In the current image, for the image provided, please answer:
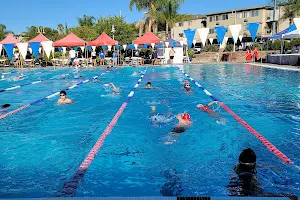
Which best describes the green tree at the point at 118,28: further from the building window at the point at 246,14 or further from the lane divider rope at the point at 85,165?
the lane divider rope at the point at 85,165

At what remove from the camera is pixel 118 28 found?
36.5 meters

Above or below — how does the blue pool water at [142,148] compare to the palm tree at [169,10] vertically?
below

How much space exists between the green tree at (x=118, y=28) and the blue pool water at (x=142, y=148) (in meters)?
27.5

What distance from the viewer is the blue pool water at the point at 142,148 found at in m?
3.72

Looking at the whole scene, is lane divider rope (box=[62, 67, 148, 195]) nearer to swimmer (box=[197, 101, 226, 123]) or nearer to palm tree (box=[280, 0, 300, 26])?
swimmer (box=[197, 101, 226, 123])

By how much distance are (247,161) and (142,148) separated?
2087 mm

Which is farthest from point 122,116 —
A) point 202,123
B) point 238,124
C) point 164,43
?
point 164,43

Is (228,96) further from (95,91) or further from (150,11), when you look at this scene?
(150,11)

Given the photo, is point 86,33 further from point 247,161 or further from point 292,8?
point 247,161

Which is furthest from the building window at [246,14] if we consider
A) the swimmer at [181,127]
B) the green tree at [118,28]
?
the swimmer at [181,127]

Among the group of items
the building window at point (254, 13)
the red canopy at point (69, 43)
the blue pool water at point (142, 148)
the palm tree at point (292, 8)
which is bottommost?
the blue pool water at point (142, 148)

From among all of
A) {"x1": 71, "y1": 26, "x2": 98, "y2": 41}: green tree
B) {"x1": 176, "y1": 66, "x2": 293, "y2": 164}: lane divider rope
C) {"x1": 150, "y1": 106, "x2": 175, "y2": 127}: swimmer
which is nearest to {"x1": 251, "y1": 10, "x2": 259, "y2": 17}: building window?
{"x1": 71, "y1": 26, "x2": 98, "y2": 41}: green tree

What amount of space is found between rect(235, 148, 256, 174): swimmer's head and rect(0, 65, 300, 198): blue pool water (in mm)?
180

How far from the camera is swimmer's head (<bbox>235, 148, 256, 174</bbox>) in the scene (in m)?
3.62
